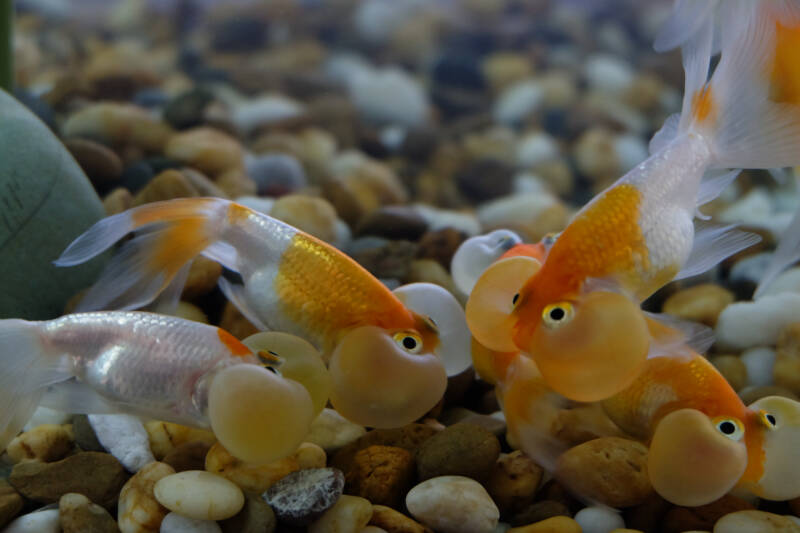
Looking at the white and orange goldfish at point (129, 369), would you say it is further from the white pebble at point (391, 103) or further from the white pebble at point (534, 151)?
the white pebble at point (391, 103)

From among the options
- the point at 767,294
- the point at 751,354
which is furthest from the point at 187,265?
the point at 767,294

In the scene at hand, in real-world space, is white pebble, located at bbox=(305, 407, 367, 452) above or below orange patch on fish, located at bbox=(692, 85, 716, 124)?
below

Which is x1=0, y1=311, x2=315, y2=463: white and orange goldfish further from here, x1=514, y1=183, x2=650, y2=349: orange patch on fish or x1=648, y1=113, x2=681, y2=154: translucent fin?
x1=648, y1=113, x2=681, y2=154: translucent fin

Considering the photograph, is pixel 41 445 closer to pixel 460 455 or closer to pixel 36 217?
pixel 36 217

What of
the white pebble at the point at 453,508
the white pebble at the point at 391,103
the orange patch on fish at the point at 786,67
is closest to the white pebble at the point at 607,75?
the white pebble at the point at 391,103

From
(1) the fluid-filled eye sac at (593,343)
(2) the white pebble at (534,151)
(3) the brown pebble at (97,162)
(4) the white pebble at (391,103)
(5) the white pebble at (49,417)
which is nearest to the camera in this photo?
(1) the fluid-filled eye sac at (593,343)

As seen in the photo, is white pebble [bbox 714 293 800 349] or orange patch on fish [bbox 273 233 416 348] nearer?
orange patch on fish [bbox 273 233 416 348]

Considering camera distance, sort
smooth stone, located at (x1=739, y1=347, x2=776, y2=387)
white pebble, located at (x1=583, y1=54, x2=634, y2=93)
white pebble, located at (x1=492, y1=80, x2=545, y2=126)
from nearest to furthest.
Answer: smooth stone, located at (x1=739, y1=347, x2=776, y2=387) < white pebble, located at (x1=492, y1=80, x2=545, y2=126) < white pebble, located at (x1=583, y1=54, x2=634, y2=93)

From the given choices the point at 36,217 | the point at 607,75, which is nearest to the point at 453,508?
the point at 36,217

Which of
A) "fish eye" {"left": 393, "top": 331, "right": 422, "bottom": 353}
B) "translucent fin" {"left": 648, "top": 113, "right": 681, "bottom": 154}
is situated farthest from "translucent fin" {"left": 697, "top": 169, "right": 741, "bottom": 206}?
"fish eye" {"left": 393, "top": 331, "right": 422, "bottom": 353}
